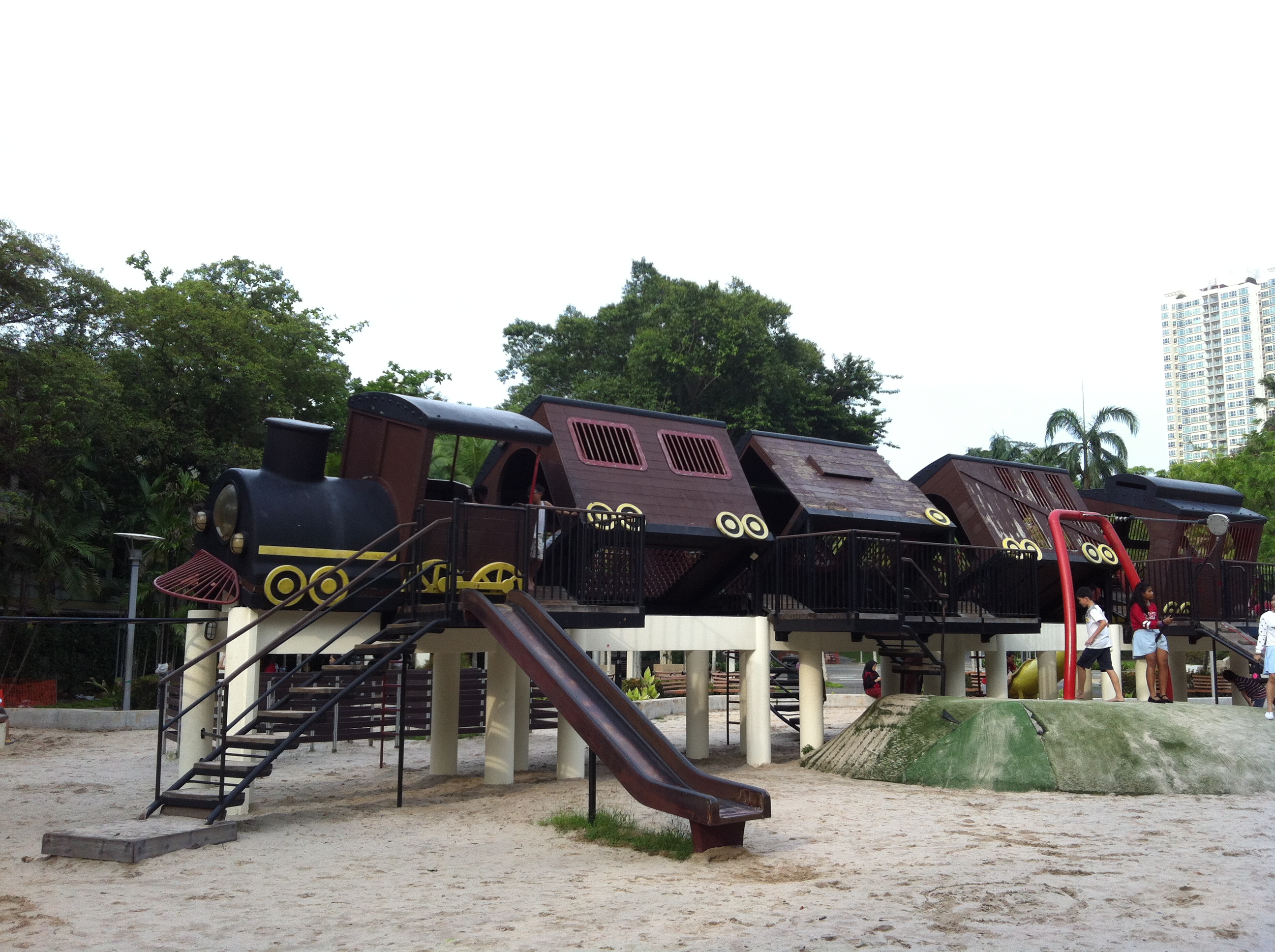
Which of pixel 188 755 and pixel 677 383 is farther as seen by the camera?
pixel 677 383

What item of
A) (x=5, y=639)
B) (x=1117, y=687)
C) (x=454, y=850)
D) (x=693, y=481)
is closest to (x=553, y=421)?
(x=693, y=481)

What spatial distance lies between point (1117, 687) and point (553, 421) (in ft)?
27.2

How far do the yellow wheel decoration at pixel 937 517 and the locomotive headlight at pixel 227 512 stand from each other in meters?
10.5

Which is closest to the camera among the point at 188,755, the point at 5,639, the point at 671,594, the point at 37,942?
the point at 37,942

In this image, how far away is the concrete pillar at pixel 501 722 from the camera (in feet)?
49.8

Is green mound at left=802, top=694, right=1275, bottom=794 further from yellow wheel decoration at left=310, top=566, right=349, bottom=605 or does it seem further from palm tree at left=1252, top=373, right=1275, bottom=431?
palm tree at left=1252, top=373, right=1275, bottom=431

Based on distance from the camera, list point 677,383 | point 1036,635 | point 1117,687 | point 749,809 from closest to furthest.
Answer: point 749,809
point 1117,687
point 1036,635
point 677,383

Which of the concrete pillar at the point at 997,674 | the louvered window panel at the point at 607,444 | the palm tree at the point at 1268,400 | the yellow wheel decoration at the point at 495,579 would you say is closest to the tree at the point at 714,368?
the palm tree at the point at 1268,400

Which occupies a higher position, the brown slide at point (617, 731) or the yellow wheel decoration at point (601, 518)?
the yellow wheel decoration at point (601, 518)

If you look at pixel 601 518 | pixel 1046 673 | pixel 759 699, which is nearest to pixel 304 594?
pixel 601 518

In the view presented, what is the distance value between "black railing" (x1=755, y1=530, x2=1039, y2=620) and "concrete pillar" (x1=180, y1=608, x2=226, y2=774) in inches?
290

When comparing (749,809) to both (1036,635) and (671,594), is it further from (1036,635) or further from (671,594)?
(1036,635)

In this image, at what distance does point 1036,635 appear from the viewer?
67.5 feet

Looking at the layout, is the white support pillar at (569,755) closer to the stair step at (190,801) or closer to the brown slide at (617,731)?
the brown slide at (617,731)
